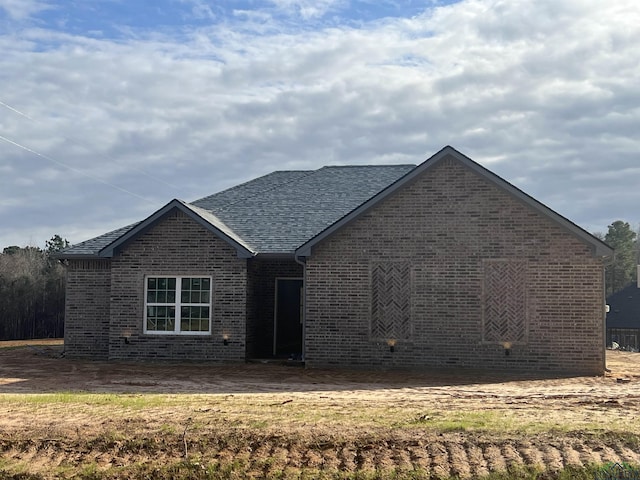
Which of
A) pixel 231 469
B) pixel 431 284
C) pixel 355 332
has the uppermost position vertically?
pixel 431 284

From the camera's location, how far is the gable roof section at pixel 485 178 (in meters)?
18.1

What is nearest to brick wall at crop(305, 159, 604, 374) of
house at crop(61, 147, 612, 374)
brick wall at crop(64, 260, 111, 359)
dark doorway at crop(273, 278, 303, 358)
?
house at crop(61, 147, 612, 374)

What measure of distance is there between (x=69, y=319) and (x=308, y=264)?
26.1ft

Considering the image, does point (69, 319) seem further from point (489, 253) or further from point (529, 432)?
point (529, 432)

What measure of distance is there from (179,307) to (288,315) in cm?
343

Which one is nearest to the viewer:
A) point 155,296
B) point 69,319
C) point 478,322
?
point 478,322

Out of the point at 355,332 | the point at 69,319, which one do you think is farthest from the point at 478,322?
the point at 69,319

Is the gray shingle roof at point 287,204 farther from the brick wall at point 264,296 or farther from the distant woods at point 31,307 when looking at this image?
the distant woods at point 31,307

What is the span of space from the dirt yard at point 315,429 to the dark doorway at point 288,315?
6.39 metres

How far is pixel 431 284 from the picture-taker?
18891 mm

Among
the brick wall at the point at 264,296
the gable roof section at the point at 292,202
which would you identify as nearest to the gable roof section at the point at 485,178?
the gable roof section at the point at 292,202

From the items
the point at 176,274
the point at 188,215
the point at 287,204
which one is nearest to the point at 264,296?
the point at 176,274

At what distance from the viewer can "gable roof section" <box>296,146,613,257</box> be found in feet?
59.3

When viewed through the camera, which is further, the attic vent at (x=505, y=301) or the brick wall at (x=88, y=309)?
the brick wall at (x=88, y=309)
